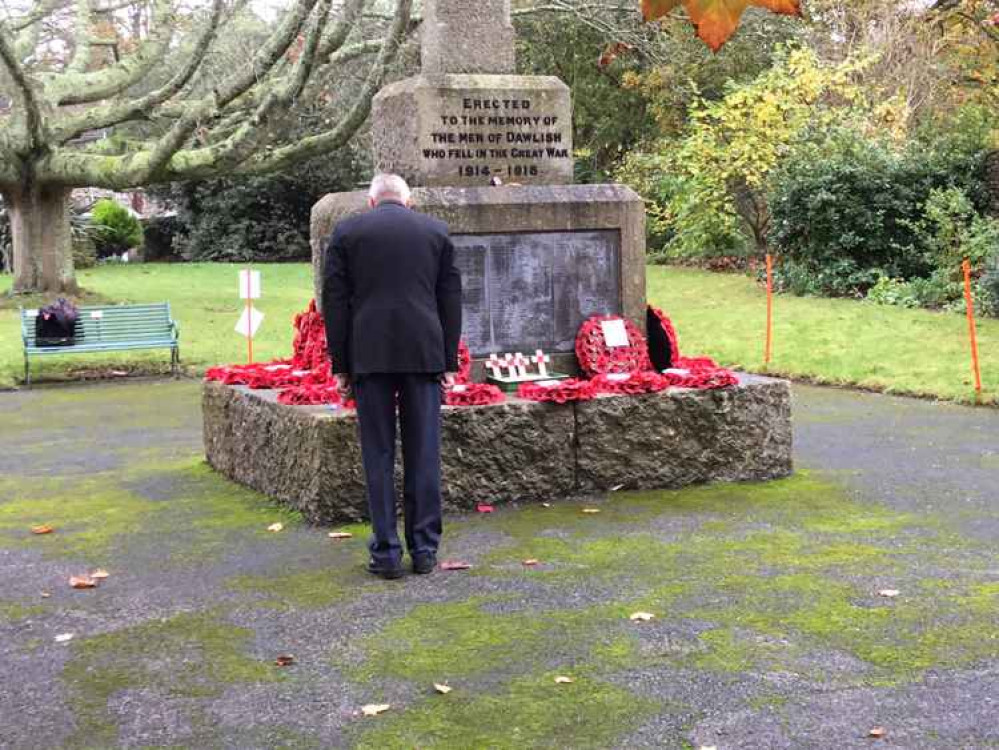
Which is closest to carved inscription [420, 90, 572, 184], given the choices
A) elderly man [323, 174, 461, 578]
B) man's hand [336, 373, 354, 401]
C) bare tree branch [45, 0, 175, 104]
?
elderly man [323, 174, 461, 578]

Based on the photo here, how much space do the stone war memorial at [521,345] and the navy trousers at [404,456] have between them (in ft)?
4.08

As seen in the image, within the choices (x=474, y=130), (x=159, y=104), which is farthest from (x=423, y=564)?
(x=159, y=104)

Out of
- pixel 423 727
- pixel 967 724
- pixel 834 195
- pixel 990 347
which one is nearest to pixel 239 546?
pixel 423 727

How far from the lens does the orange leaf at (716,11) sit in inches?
96.7

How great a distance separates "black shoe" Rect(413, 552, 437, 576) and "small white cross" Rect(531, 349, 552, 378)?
2645 mm

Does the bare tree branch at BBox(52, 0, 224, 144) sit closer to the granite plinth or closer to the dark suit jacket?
the granite plinth

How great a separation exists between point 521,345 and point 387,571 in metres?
2.93

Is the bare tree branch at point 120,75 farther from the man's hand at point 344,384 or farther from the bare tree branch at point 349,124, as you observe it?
the man's hand at point 344,384

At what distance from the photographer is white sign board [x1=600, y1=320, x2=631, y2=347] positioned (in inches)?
359

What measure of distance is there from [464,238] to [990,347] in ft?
29.4

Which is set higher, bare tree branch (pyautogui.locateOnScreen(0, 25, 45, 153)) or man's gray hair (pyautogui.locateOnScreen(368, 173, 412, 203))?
bare tree branch (pyautogui.locateOnScreen(0, 25, 45, 153))

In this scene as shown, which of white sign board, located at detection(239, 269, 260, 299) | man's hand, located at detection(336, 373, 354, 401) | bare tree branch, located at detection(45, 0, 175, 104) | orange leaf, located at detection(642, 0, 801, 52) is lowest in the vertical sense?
man's hand, located at detection(336, 373, 354, 401)

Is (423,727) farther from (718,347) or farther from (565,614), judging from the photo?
(718,347)

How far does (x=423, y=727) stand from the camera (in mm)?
4457
